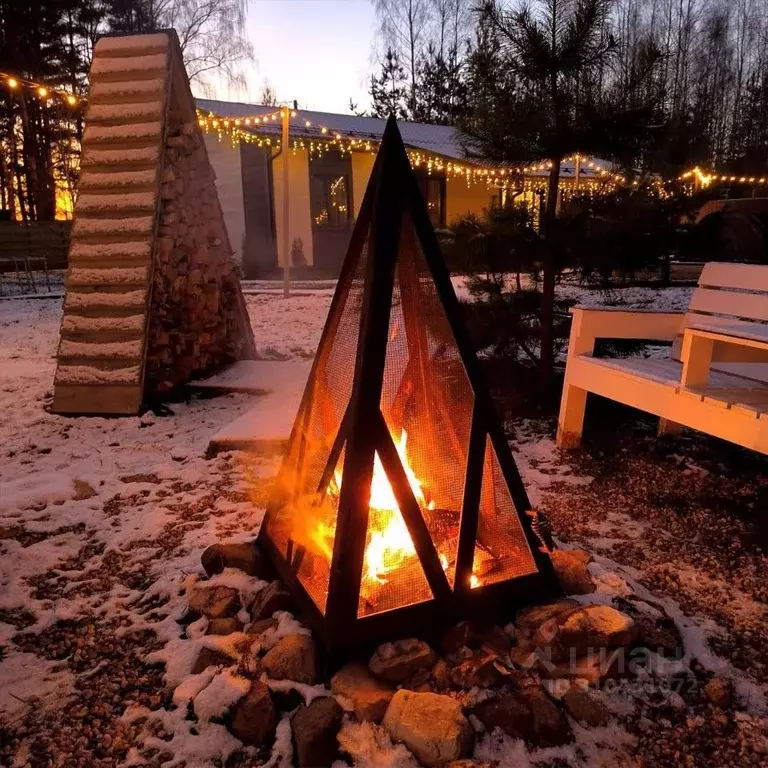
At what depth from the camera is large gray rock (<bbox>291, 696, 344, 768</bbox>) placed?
1771mm

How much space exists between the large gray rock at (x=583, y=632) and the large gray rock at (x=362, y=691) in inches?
23.5

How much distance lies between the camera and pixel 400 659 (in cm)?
204

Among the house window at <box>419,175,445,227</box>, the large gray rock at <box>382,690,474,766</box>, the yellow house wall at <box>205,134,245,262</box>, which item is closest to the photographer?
the large gray rock at <box>382,690,474,766</box>

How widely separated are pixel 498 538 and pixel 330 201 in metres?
16.1

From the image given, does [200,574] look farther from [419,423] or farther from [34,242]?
[34,242]

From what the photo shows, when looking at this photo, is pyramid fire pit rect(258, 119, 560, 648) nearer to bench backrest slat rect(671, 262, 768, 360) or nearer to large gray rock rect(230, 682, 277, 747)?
large gray rock rect(230, 682, 277, 747)

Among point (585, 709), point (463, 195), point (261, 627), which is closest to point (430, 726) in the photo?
point (585, 709)

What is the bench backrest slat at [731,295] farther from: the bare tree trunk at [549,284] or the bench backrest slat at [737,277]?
the bare tree trunk at [549,284]

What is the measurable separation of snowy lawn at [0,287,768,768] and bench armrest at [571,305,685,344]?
2.68 ft

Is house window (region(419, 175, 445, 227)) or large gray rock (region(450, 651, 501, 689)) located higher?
house window (region(419, 175, 445, 227))

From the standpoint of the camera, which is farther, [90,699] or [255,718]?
[90,699]

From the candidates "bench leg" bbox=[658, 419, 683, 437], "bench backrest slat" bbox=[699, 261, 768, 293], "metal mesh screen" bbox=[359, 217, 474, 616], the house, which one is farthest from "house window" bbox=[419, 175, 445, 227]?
"metal mesh screen" bbox=[359, 217, 474, 616]

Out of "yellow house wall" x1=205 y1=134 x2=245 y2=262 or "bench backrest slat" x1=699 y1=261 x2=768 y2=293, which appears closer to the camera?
"bench backrest slat" x1=699 y1=261 x2=768 y2=293

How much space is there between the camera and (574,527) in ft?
10.7
